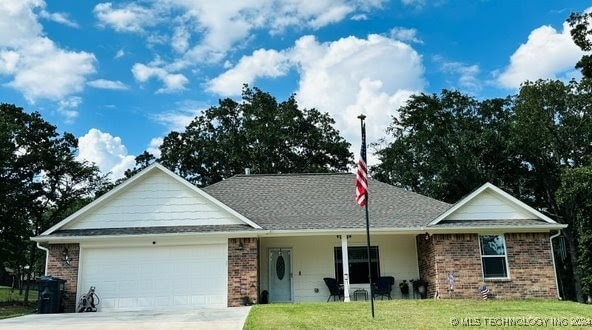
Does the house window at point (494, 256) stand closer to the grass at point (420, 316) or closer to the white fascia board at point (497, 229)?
the white fascia board at point (497, 229)

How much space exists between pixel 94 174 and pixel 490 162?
87.5 feet

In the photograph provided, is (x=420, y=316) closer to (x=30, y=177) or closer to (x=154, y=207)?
(x=154, y=207)

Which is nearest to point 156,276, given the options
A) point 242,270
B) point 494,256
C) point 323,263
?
point 242,270

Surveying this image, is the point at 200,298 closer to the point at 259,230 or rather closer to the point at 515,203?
the point at 259,230

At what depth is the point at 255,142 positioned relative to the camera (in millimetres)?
38469

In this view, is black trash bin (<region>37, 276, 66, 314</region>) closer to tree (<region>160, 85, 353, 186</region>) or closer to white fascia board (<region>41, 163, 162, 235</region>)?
white fascia board (<region>41, 163, 162, 235</region>)

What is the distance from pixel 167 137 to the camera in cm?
4194

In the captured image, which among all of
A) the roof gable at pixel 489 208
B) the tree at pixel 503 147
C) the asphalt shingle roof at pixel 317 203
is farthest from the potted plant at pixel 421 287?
the tree at pixel 503 147

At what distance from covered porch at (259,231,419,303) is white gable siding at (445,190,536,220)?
2.13m

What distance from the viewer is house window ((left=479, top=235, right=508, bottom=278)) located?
53.9 feet

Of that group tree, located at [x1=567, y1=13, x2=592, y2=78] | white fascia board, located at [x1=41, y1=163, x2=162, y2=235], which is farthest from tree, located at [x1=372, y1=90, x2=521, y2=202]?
white fascia board, located at [x1=41, y1=163, x2=162, y2=235]

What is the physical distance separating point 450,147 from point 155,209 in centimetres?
2278

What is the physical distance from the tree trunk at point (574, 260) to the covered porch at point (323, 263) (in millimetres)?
15133

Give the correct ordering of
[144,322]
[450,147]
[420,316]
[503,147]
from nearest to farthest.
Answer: [420,316], [144,322], [503,147], [450,147]
